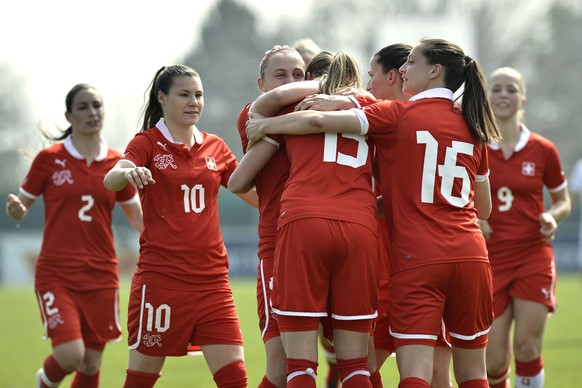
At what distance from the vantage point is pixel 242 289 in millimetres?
23312

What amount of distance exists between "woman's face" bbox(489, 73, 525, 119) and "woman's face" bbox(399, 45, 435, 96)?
90.6 inches

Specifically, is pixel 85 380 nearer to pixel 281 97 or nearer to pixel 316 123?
pixel 281 97

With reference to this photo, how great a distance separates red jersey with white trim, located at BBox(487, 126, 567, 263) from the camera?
288 inches

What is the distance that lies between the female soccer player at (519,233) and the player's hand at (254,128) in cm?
252

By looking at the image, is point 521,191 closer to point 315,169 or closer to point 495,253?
point 495,253

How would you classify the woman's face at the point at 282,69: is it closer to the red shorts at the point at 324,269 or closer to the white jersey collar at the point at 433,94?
the white jersey collar at the point at 433,94

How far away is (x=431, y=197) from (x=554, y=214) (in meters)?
2.68

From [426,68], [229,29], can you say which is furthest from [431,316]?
[229,29]

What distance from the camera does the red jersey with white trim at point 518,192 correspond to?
732cm

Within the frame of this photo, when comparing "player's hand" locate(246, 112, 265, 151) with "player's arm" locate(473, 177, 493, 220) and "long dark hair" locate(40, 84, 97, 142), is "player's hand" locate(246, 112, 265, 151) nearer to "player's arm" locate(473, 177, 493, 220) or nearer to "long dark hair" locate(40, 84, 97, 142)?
"player's arm" locate(473, 177, 493, 220)

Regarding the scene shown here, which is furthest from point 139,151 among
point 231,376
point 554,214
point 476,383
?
point 554,214

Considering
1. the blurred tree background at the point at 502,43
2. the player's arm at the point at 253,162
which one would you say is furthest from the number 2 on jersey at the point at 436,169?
the blurred tree background at the point at 502,43

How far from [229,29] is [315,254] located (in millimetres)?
51435

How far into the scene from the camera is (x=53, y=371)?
720 cm
